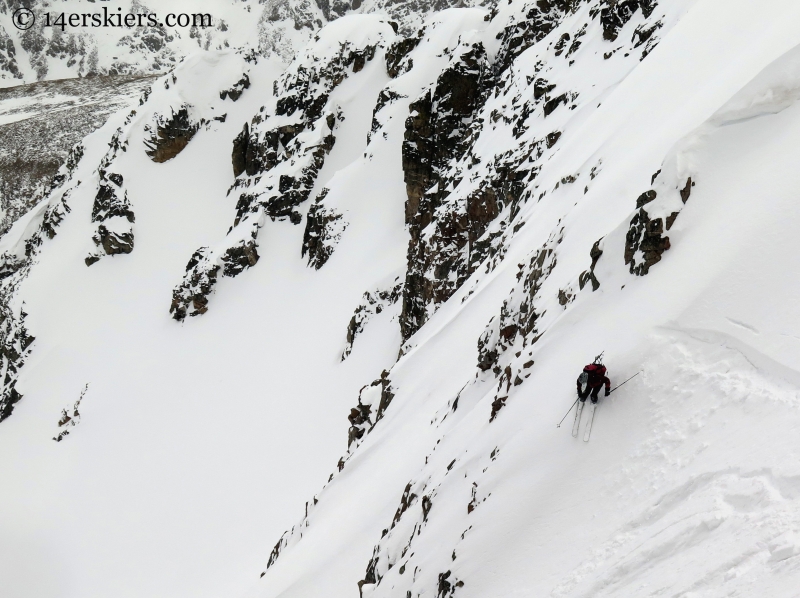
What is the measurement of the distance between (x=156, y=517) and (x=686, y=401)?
2778cm

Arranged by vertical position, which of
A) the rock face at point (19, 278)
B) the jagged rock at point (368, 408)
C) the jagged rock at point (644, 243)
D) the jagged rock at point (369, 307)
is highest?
the jagged rock at point (644, 243)

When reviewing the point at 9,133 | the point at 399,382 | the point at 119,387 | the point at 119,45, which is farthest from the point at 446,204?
the point at 119,45

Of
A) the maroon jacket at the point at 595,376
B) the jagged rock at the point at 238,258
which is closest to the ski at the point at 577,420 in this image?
the maroon jacket at the point at 595,376

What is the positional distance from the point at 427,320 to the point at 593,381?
52.9 ft

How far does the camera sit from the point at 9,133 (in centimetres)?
7762

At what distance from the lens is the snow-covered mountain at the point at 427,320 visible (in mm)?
7082

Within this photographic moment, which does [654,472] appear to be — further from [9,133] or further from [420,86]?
[9,133]

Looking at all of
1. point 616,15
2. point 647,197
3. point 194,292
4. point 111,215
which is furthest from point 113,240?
point 647,197

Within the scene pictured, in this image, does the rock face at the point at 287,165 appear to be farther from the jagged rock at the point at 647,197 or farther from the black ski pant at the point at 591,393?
the black ski pant at the point at 591,393

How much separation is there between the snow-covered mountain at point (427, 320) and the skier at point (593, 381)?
1.27 feet

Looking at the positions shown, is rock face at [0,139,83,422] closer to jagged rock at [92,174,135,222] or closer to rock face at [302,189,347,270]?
jagged rock at [92,174,135,222]

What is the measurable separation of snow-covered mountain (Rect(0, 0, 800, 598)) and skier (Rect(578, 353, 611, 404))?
1.27 ft

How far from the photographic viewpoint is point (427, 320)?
23.7 m

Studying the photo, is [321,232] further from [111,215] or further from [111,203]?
[111,203]
